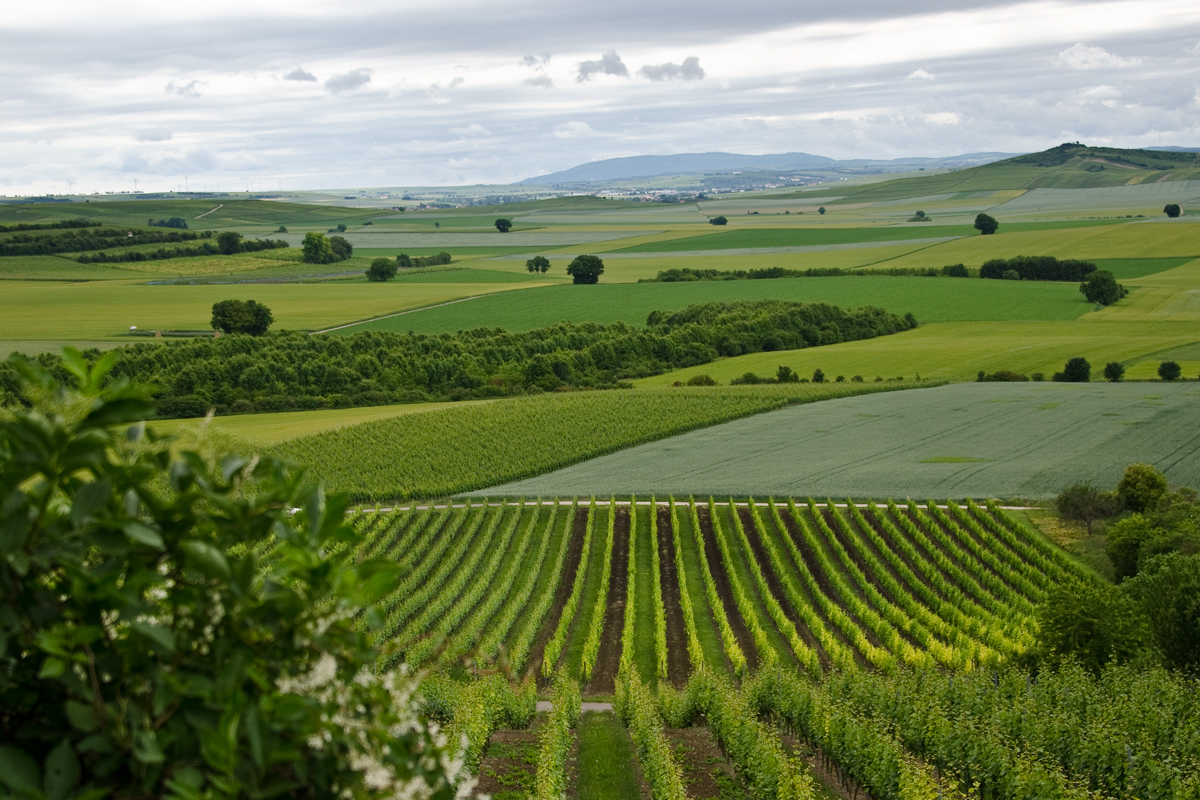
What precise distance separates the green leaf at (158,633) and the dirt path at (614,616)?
20319mm

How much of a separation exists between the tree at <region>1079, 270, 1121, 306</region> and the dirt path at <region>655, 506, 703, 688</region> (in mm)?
65552

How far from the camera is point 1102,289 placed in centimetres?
8894

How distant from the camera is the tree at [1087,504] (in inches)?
1497

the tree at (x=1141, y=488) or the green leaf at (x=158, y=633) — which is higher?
the green leaf at (x=158, y=633)

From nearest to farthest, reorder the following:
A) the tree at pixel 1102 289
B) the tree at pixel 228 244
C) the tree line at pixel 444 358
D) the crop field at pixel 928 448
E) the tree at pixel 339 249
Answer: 1. the crop field at pixel 928 448
2. the tree line at pixel 444 358
3. the tree at pixel 1102 289
4. the tree at pixel 228 244
5. the tree at pixel 339 249

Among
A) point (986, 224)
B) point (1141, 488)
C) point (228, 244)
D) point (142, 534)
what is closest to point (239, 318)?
point (228, 244)

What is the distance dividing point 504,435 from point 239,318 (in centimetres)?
4069

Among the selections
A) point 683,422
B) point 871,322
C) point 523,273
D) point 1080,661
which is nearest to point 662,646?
point 1080,661

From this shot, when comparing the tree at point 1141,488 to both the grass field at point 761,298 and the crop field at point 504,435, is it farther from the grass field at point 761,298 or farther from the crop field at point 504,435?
the grass field at point 761,298

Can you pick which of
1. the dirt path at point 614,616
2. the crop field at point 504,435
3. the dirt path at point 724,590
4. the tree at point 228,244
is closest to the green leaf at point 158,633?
the dirt path at point 614,616

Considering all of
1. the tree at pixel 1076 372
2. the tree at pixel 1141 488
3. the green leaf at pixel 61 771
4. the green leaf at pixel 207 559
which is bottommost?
the tree at pixel 1141 488

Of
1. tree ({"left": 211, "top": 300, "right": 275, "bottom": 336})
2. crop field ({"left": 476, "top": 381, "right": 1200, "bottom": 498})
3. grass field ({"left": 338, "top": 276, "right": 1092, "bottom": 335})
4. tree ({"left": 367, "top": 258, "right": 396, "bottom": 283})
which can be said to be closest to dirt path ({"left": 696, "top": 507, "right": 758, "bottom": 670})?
crop field ({"left": 476, "top": 381, "right": 1200, "bottom": 498})

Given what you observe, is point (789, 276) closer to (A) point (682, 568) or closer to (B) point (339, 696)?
(A) point (682, 568)

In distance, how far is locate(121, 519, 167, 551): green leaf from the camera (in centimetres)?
335
